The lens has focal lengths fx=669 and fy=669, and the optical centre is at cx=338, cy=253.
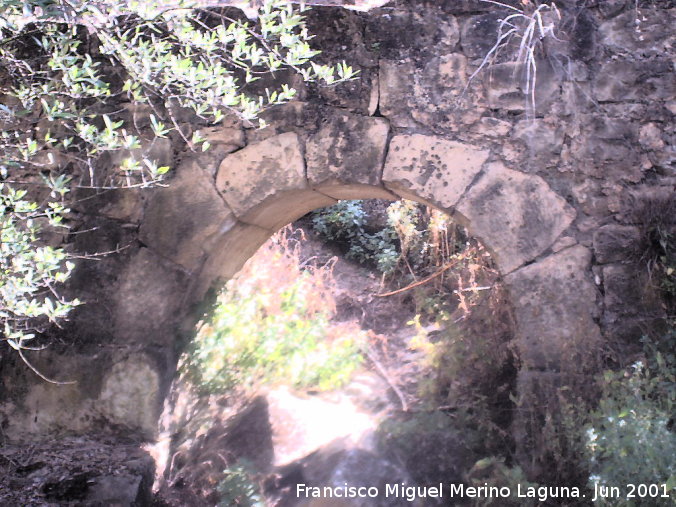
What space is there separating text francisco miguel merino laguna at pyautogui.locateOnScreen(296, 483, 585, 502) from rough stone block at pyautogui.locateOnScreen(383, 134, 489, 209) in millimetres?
1200

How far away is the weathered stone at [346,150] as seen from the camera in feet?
9.64

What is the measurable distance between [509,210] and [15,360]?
232 centimetres

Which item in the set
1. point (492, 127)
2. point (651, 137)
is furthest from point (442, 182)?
point (651, 137)

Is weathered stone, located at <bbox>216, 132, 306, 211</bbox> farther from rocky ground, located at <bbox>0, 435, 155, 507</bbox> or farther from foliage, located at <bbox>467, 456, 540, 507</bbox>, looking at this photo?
foliage, located at <bbox>467, 456, 540, 507</bbox>

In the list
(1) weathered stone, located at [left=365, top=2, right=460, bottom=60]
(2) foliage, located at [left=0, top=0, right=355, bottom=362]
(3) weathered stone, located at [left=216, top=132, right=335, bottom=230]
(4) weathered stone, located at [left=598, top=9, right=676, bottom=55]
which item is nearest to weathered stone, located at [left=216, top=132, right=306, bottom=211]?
(3) weathered stone, located at [left=216, top=132, right=335, bottom=230]

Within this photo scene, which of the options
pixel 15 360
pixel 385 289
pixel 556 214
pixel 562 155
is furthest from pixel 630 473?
pixel 385 289

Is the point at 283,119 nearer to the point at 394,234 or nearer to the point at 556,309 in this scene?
the point at 556,309

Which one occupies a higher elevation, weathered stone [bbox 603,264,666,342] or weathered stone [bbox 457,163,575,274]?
weathered stone [bbox 457,163,575,274]

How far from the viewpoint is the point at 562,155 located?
284 cm

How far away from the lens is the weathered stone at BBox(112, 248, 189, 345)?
3.04 meters

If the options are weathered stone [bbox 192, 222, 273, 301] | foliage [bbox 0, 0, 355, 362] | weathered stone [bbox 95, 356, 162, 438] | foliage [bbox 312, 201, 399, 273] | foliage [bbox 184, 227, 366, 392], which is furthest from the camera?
foliage [bbox 312, 201, 399, 273]

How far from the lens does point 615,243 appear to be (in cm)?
280

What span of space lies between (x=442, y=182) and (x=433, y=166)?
8 cm

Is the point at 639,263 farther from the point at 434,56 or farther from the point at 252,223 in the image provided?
the point at 252,223
